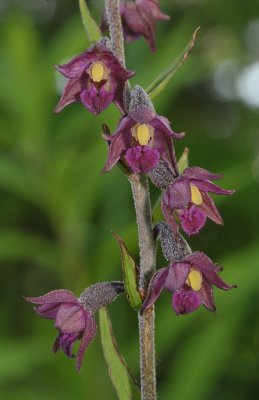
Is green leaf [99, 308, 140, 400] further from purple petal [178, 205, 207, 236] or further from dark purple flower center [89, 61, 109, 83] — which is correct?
dark purple flower center [89, 61, 109, 83]

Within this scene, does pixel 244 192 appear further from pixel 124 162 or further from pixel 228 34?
pixel 124 162

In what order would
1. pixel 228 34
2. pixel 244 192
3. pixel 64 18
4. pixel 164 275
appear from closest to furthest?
pixel 164 275
pixel 244 192
pixel 228 34
pixel 64 18

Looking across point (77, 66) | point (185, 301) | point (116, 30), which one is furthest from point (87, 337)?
point (116, 30)

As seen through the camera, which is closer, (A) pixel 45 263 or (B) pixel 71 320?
(B) pixel 71 320

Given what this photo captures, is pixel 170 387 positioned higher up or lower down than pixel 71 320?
lower down

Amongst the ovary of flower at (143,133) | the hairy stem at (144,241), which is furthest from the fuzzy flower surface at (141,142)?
the hairy stem at (144,241)

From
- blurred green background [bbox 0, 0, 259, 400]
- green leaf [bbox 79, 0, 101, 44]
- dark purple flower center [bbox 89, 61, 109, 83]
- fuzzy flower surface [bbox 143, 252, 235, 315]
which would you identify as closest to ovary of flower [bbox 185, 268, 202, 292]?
fuzzy flower surface [bbox 143, 252, 235, 315]

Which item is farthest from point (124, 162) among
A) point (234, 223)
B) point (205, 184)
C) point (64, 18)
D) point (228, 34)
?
point (64, 18)
